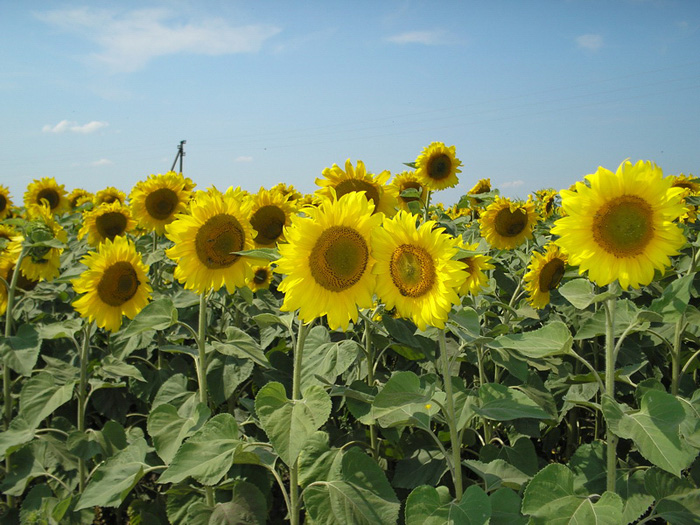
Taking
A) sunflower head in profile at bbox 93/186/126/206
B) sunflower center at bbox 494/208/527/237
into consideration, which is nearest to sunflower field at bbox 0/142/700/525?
sunflower center at bbox 494/208/527/237

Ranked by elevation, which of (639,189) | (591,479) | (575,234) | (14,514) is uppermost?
(639,189)

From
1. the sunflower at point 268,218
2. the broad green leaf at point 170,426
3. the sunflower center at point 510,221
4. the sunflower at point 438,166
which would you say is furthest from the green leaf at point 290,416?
the sunflower at point 438,166

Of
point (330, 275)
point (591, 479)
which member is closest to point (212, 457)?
point (330, 275)

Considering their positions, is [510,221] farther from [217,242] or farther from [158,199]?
[217,242]

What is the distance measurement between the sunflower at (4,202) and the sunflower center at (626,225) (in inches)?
315

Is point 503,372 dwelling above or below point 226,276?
below

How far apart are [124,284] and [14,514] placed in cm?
147

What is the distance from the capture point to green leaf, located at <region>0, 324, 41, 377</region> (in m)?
3.10

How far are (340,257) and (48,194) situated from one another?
8300 millimetres

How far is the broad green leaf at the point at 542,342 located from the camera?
193 centimetres

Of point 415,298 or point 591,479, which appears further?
point 591,479

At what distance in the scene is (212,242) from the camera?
8.23 feet

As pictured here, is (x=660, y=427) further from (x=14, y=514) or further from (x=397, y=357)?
(x=14, y=514)

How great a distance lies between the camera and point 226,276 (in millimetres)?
2531
